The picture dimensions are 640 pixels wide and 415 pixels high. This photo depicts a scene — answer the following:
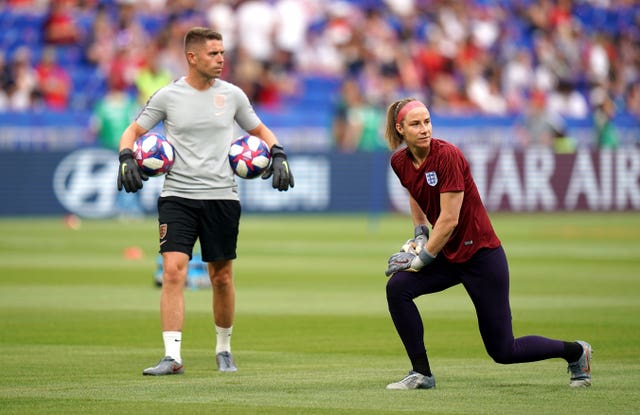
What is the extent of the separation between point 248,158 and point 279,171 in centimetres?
26

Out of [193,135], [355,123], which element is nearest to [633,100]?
[355,123]

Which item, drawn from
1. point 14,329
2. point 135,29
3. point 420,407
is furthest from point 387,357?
point 135,29

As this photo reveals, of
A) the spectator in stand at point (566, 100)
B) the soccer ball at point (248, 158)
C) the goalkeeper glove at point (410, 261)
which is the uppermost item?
the spectator in stand at point (566, 100)

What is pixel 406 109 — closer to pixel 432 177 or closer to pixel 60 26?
pixel 432 177

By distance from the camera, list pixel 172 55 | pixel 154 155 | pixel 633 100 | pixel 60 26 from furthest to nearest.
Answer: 1. pixel 633 100
2. pixel 60 26
3. pixel 172 55
4. pixel 154 155

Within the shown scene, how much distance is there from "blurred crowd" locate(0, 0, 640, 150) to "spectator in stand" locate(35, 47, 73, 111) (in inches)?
1.3

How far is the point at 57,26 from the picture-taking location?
112 ft

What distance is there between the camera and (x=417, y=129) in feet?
30.9

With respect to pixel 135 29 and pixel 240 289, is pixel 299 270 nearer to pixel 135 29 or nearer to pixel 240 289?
pixel 240 289

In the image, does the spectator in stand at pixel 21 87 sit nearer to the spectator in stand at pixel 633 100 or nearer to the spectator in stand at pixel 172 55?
the spectator in stand at pixel 172 55

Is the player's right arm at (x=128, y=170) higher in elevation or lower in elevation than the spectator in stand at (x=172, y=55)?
lower

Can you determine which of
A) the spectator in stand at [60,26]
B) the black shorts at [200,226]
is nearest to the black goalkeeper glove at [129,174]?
the black shorts at [200,226]

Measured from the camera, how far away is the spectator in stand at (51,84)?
3247cm

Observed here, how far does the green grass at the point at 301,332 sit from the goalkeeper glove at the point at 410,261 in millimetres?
812
